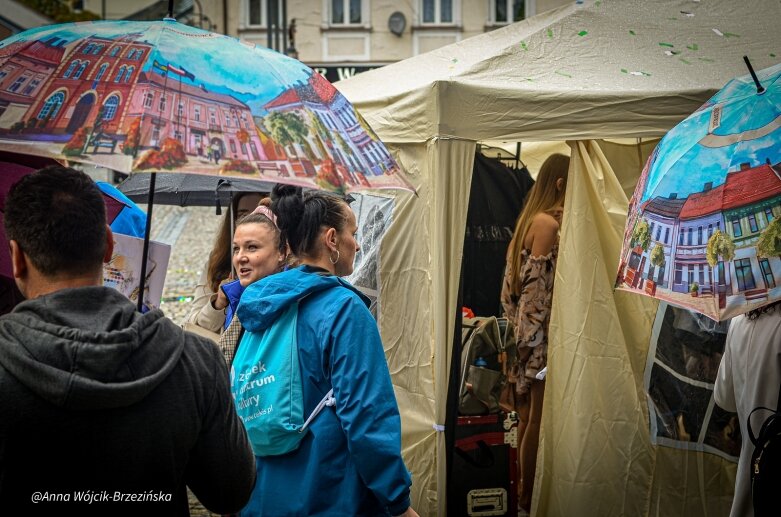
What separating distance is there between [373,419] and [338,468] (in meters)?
0.22

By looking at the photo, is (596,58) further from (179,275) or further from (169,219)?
(169,219)

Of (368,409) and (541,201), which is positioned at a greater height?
(541,201)

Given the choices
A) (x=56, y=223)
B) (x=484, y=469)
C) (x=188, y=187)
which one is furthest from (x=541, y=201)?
(x=56, y=223)

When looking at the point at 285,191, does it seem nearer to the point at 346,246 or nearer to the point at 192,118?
the point at 346,246

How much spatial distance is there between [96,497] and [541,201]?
4071 millimetres

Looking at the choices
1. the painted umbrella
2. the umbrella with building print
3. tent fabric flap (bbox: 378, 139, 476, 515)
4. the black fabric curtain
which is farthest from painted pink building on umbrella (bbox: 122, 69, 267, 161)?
the black fabric curtain

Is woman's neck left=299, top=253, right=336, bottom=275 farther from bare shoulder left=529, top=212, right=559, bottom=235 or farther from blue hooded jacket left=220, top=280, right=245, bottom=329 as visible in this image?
bare shoulder left=529, top=212, right=559, bottom=235

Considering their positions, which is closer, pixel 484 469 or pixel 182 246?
pixel 484 469

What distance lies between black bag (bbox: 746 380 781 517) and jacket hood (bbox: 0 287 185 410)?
2.22 metres

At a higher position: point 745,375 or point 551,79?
point 551,79

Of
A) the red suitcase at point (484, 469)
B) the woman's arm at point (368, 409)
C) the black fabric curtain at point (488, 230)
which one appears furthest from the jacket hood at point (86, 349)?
the black fabric curtain at point (488, 230)

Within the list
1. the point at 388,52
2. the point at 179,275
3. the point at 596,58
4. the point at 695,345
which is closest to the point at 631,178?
the point at 596,58

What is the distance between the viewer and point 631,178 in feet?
17.0

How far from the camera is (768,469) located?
298cm
